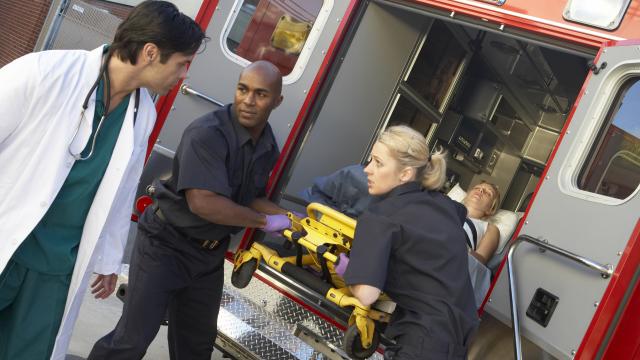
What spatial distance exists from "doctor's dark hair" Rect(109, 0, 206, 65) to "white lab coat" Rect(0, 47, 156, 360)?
9 centimetres

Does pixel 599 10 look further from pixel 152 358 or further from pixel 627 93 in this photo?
pixel 152 358

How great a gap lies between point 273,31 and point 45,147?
8.13ft

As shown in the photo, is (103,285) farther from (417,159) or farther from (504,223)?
(504,223)

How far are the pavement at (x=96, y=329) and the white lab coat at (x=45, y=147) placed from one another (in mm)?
1712

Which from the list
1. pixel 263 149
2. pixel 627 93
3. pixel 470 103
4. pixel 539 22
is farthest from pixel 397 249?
pixel 470 103

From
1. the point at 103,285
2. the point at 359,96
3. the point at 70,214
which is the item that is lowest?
the point at 103,285

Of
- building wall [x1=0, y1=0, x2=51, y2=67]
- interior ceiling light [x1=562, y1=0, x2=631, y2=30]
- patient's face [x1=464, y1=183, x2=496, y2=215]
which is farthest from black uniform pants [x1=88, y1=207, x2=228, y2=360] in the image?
building wall [x1=0, y1=0, x2=51, y2=67]

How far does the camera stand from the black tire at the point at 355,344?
8.63ft

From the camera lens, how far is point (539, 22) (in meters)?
3.42

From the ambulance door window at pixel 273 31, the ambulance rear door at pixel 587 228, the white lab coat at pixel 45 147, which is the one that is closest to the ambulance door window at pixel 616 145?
the ambulance rear door at pixel 587 228

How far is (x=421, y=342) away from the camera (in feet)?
7.61

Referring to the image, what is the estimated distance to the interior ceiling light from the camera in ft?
10.6

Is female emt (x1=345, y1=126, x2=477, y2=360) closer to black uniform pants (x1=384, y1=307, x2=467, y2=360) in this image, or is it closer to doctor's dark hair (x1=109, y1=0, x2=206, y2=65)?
black uniform pants (x1=384, y1=307, x2=467, y2=360)

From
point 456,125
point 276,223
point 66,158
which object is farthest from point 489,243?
point 66,158
